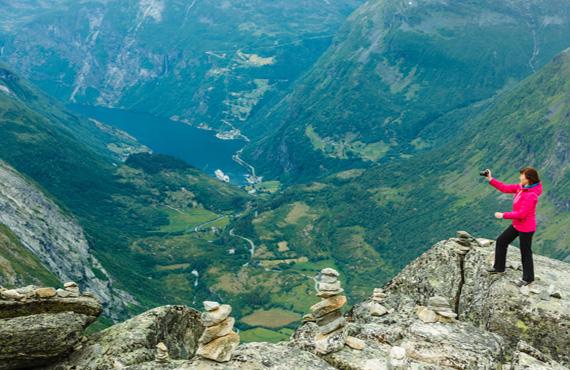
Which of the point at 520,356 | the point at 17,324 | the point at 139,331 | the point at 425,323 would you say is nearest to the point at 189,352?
the point at 139,331

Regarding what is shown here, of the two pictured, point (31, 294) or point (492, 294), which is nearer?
point (31, 294)

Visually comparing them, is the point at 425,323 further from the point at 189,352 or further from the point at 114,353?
the point at 114,353

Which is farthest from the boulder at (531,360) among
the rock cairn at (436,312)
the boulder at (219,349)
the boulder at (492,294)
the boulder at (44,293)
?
the boulder at (44,293)

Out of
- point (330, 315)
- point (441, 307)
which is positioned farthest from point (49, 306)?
point (441, 307)

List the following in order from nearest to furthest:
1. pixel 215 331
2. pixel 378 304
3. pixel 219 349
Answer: pixel 219 349 → pixel 215 331 → pixel 378 304

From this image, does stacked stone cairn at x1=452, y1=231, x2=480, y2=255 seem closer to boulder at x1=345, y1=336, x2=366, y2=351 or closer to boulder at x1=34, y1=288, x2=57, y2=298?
boulder at x1=345, y1=336, x2=366, y2=351

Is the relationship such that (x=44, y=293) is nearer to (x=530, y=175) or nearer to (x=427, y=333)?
(x=427, y=333)

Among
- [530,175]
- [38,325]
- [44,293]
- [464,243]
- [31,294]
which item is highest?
[530,175]
